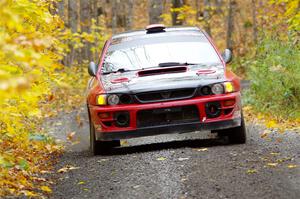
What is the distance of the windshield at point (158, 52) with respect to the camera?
10.3 metres

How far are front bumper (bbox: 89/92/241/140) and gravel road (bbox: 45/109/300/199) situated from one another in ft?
0.93

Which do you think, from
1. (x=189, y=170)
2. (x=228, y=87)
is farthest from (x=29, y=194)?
(x=228, y=87)

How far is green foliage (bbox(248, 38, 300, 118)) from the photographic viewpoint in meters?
13.1

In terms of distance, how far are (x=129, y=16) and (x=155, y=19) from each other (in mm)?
12341

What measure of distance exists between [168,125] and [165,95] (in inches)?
15.8

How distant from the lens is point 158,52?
10.5 metres

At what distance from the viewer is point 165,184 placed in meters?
7.23

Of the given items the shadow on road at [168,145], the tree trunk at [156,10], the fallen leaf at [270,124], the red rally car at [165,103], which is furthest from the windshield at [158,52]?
the tree trunk at [156,10]

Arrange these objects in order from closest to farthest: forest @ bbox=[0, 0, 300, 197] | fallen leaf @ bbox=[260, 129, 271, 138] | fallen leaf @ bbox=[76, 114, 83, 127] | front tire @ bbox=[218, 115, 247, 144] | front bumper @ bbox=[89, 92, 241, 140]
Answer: forest @ bbox=[0, 0, 300, 197]
front bumper @ bbox=[89, 92, 241, 140]
front tire @ bbox=[218, 115, 247, 144]
fallen leaf @ bbox=[260, 129, 271, 138]
fallen leaf @ bbox=[76, 114, 83, 127]

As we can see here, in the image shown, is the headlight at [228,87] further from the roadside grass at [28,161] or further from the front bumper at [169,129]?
the roadside grass at [28,161]

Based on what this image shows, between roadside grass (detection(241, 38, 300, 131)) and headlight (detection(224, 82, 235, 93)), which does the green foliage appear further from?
headlight (detection(224, 82, 235, 93))

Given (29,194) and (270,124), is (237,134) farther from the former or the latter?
(29,194)

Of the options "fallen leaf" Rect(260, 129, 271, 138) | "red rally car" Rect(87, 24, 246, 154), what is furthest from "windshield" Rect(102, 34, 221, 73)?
"fallen leaf" Rect(260, 129, 271, 138)

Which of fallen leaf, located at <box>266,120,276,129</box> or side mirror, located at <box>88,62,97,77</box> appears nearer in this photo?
side mirror, located at <box>88,62,97,77</box>
